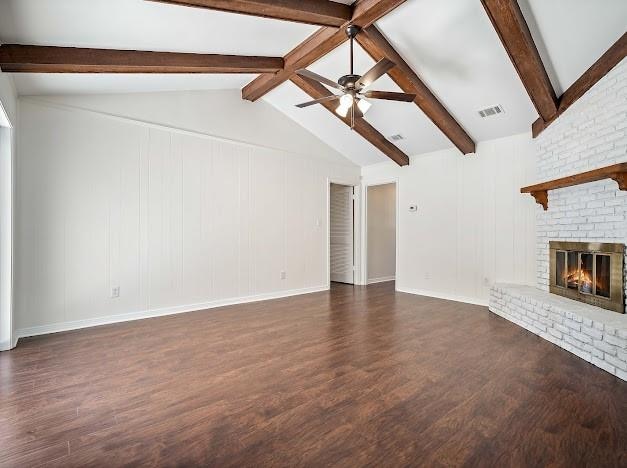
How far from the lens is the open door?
7.32 metres

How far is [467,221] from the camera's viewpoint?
18.1 feet

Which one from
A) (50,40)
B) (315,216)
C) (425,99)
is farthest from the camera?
(315,216)

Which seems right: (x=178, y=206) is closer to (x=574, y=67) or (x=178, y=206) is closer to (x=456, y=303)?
(x=456, y=303)

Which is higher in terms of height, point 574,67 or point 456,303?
point 574,67

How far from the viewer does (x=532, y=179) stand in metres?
4.71

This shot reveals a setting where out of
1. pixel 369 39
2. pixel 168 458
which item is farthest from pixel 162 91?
pixel 168 458

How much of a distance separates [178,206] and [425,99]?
145 inches

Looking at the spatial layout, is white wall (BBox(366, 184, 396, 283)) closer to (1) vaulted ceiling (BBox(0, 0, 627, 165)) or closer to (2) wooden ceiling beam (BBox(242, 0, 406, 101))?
(1) vaulted ceiling (BBox(0, 0, 627, 165))

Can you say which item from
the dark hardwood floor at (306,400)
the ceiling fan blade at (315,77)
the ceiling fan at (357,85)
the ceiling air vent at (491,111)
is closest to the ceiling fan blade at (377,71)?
the ceiling fan at (357,85)

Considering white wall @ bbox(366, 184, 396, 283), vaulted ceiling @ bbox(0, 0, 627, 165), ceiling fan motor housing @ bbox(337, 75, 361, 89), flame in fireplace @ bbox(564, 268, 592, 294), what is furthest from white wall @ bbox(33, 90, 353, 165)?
flame in fireplace @ bbox(564, 268, 592, 294)

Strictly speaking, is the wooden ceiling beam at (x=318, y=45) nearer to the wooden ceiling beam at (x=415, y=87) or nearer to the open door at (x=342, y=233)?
the wooden ceiling beam at (x=415, y=87)

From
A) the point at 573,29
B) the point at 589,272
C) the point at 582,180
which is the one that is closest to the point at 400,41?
the point at 573,29

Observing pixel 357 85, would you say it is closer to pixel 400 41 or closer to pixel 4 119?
pixel 400 41

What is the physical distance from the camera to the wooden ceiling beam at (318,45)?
3182mm
